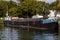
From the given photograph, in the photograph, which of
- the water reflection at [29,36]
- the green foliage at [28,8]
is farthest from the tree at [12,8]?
the water reflection at [29,36]

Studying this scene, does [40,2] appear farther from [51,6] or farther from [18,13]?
[18,13]

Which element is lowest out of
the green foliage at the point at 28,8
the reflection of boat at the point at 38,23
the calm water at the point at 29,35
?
the calm water at the point at 29,35

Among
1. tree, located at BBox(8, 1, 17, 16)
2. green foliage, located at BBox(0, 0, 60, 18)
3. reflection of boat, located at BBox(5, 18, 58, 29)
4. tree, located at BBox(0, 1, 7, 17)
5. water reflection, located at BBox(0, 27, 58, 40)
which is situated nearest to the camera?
water reflection, located at BBox(0, 27, 58, 40)

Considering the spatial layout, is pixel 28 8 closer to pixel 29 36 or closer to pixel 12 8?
pixel 12 8

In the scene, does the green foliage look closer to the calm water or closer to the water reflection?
the calm water

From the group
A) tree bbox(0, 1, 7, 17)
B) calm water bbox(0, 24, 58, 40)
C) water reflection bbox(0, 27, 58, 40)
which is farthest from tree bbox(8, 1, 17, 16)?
water reflection bbox(0, 27, 58, 40)

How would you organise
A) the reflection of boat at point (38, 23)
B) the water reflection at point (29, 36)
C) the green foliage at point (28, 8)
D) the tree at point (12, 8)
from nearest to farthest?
1. the water reflection at point (29, 36)
2. the reflection of boat at point (38, 23)
3. the green foliage at point (28, 8)
4. the tree at point (12, 8)

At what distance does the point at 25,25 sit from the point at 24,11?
3263 centimetres

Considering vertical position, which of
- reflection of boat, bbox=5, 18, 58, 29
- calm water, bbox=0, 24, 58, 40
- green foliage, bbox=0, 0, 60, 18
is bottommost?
calm water, bbox=0, 24, 58, 40

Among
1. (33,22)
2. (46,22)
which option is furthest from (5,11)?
(46,22)

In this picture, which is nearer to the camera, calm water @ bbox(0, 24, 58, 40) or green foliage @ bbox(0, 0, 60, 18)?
calm water @ bbox(0, 24, 58, 40)

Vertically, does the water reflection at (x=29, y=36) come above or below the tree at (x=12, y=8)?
below

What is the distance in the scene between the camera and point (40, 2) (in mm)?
116438

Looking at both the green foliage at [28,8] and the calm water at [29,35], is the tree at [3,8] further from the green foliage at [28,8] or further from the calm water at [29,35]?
the calm water at [29,35]
